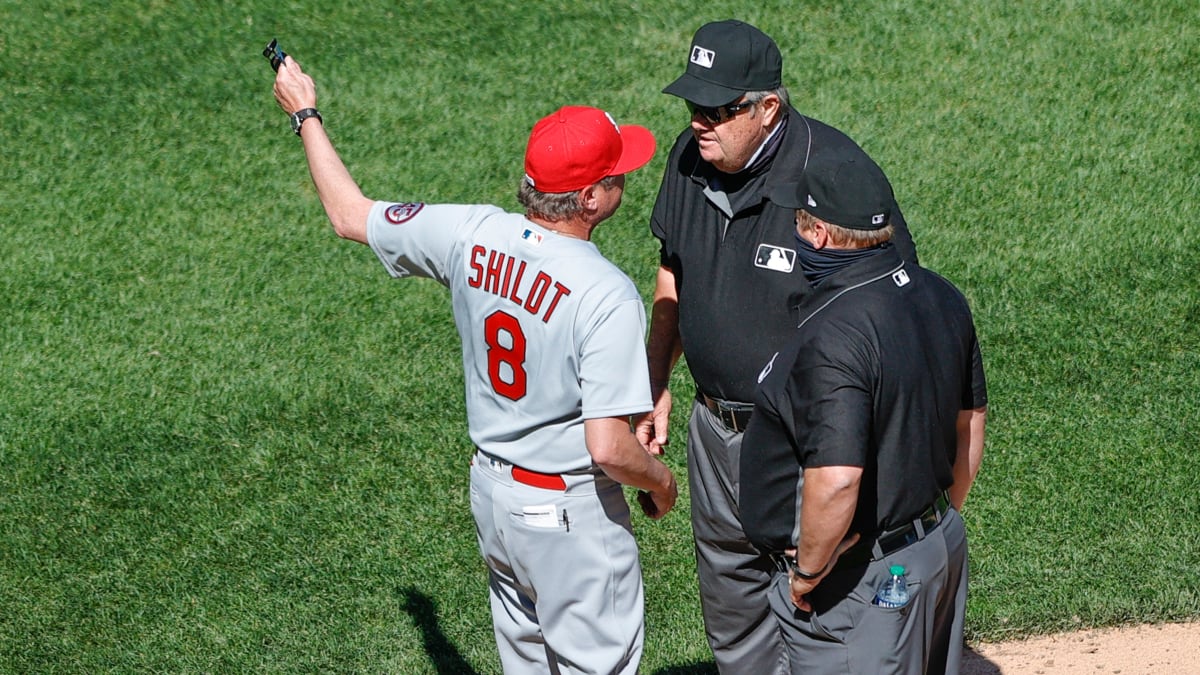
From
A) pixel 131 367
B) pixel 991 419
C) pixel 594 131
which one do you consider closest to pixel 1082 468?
pixel 991 419

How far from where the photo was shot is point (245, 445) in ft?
20.8

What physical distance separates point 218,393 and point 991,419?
3.73 metres

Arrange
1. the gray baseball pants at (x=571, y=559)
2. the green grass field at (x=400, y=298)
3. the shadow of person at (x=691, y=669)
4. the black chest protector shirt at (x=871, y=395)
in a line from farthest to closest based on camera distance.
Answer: the green grass field at (x=400, y=298)
the shadow of person at (x=691, y=669)
the gray baseball pants at (x=571, y=559)
the black chest protector shirt at (x=871, y=395)

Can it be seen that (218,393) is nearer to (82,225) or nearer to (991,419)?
(82,225)

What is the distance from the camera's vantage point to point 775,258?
411 centimetres

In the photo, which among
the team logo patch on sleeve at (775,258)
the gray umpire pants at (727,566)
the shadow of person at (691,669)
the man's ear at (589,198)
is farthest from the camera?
the shadow of person at (691,669)

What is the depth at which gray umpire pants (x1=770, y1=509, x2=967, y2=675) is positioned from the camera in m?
3.56

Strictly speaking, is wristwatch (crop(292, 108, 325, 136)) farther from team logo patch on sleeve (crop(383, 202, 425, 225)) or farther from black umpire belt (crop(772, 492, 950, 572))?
black umpire belt (crop(772, 492, 950, 572))

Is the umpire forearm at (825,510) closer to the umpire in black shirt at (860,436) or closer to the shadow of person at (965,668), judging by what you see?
the umpire in black shirt at (860,436)

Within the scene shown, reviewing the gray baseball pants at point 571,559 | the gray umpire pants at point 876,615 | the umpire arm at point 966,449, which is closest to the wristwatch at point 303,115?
the gray baseball pants at point 571,559

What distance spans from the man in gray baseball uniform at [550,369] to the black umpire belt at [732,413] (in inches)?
16.0

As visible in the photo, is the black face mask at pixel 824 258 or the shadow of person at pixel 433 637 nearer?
the black face mask at pixel 824 258

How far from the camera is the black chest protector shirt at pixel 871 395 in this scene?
10.9 feet

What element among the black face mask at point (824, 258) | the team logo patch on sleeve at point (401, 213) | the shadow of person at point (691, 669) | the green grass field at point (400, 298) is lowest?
the shadow of person at point (691, 669)
